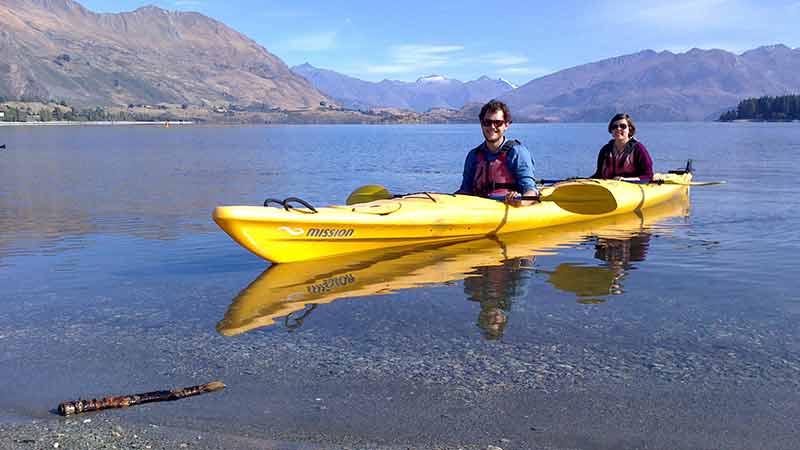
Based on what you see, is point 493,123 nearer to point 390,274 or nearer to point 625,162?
point 390,274

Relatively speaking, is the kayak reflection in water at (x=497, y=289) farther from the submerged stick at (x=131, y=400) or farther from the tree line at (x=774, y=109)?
→ the tree line at (x=774, y=109)

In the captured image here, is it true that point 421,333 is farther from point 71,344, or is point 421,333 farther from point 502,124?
point 502,124

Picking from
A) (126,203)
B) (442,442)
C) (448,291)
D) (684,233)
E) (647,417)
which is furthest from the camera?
(126,203)

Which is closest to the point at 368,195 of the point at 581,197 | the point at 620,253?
the point at 581,197

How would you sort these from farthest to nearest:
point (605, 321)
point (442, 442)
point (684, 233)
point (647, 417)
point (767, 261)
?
point (684, 233) → point (767, 261) → point (605, 321) → point (647, 417) → point (442, 442)

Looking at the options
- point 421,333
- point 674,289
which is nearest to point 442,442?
point 421,333

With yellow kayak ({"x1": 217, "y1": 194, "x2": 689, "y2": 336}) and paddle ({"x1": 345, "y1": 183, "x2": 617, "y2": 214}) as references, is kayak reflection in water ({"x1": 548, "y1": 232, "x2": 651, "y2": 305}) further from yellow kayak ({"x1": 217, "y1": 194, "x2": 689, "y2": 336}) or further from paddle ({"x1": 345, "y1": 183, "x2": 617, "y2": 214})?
paddle ({"x1": 345, "y1": 183, "x2": 617, "y2": 214})

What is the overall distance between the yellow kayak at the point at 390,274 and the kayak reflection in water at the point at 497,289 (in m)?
0.26

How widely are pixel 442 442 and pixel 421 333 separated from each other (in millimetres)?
2621

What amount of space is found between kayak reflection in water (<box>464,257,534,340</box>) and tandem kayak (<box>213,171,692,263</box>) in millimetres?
1398

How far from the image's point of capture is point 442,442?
4.80m

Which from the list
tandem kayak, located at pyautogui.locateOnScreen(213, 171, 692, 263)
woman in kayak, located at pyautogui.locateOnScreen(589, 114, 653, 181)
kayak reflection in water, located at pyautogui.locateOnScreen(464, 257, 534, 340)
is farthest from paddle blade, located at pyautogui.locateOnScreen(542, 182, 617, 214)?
kayak reflection in water, located at pyautogui.locateOnScreen(464, 257, 534, 340)

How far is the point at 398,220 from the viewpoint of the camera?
37.6ft

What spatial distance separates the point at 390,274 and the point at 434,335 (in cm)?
317
